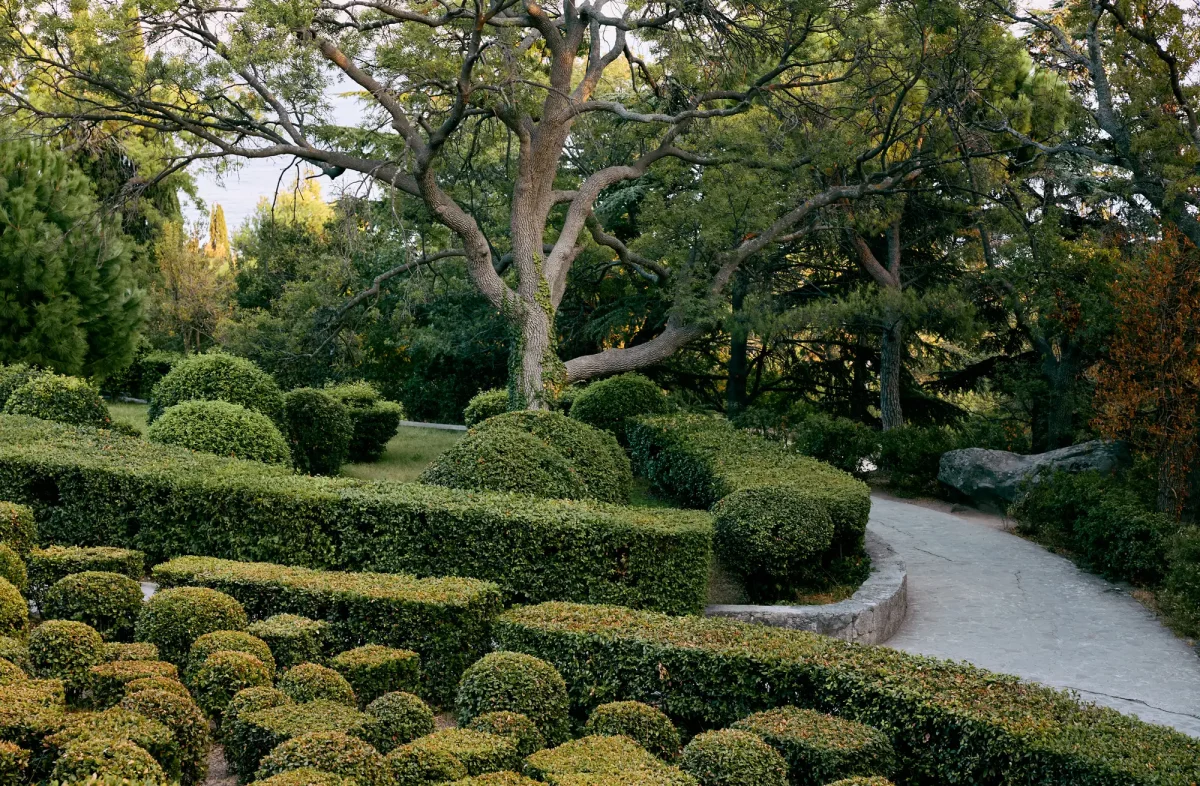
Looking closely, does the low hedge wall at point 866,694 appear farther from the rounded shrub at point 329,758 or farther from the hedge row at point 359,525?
the rounded shrub at point 329,758

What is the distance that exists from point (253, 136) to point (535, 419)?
759cm

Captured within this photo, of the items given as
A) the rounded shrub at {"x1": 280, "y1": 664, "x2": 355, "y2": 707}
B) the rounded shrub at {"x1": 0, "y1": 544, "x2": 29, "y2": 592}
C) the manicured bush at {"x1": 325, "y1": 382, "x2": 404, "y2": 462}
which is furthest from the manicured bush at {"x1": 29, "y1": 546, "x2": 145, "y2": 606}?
the manicured bush at {"x1": 325, "y1": 382, "x2": 404, "y2": 462}

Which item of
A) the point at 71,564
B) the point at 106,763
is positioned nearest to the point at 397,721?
the point at 106,763

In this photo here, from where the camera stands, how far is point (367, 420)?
1558 cm

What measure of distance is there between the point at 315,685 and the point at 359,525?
9.12 ft

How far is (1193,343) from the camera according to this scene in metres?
11.4

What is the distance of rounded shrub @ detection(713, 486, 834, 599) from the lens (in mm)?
9008

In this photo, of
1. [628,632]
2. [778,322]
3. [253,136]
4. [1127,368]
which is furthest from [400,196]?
[628,632]

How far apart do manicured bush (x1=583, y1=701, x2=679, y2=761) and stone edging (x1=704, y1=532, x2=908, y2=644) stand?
7.86 feet

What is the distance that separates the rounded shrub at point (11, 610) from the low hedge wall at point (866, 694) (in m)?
3.12

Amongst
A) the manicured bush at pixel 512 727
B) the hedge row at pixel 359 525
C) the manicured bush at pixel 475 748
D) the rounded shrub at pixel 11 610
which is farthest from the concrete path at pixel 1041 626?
the rounded shrub at pixel 11 610

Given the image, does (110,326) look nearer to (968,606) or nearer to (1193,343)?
(968,606)

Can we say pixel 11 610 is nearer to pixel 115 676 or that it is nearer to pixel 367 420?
pixel 115 676

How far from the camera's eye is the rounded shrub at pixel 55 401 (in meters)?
12.4
